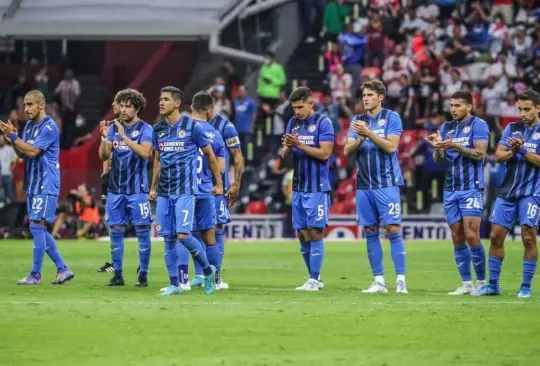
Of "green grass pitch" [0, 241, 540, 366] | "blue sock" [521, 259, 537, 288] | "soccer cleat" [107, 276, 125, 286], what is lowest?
"green grass pitch" [0, 241, 540, 366]

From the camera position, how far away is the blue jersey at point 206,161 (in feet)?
57.7

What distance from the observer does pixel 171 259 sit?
53.8 ft

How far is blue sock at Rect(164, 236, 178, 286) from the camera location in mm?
16375

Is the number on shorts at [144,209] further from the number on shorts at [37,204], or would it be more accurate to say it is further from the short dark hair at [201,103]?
the short dark hair at [201,103]

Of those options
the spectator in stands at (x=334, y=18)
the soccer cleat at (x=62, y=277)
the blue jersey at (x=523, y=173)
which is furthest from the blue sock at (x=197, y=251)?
the spectator in stands at (x=334, y=18)

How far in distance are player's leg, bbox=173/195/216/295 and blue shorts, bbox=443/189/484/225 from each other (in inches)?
121

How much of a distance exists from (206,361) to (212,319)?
2627 mm

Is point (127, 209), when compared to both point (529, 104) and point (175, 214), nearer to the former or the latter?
point (175, 214)

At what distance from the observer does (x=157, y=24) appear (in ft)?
128

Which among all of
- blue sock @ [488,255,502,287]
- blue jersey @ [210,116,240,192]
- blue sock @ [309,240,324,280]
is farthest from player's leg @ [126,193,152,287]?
blue sock @ [488,255,502,287]

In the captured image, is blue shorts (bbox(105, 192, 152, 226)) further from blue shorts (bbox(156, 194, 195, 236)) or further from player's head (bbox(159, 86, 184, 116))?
player's head (bbox(159, 86, 184, 116))

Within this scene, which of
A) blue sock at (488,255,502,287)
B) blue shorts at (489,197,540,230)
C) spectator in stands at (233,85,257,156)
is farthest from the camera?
spectator in stands at (233,85,257,156)

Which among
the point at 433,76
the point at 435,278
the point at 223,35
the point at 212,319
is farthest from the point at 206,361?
the point at 223,35

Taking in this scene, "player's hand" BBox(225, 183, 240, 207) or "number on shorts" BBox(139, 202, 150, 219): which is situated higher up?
"player's hand" BBox(225, 183, 240, 207)
